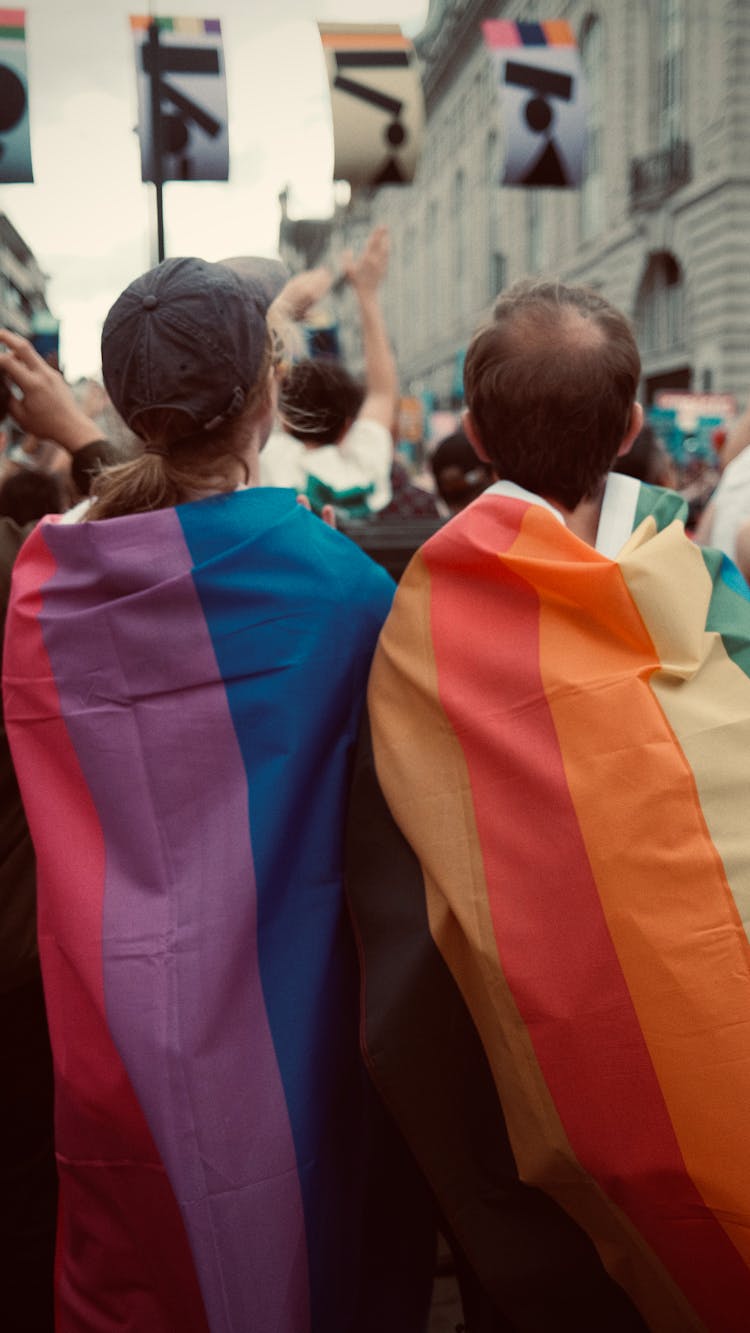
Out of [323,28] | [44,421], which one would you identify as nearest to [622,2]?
[323,28]

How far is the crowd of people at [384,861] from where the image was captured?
163 cm

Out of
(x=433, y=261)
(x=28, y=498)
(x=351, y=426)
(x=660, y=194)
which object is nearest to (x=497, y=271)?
(x=433, y=261)

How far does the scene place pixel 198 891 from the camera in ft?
6.11

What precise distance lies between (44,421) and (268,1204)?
1491mm

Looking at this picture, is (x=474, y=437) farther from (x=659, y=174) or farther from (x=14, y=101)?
(x=659, y=174)

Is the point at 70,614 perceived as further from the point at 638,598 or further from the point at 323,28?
the point at 323,28

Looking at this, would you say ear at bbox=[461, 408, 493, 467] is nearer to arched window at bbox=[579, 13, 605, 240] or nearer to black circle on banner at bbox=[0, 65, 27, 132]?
black circle on banner at bbox=[0, 65, 27, 132]

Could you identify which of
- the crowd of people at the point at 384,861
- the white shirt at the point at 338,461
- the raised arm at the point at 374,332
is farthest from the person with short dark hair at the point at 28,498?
the crowd of people at the point at 384,861

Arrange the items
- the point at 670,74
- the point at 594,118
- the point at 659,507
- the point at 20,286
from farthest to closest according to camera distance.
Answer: the point at 20,286
the point at 594,118
the point at 670,74
the point at 659,507

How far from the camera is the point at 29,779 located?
6.49ft

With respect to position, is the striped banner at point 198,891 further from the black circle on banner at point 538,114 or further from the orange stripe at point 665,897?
the black circle on banner at point 538,114

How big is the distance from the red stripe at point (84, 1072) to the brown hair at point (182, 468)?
0.14 metres

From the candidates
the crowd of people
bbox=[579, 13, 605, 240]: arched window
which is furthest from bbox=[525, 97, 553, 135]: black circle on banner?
bbox=[579, 13, 605, 240]: arched window

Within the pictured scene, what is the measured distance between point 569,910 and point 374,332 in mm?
1892
